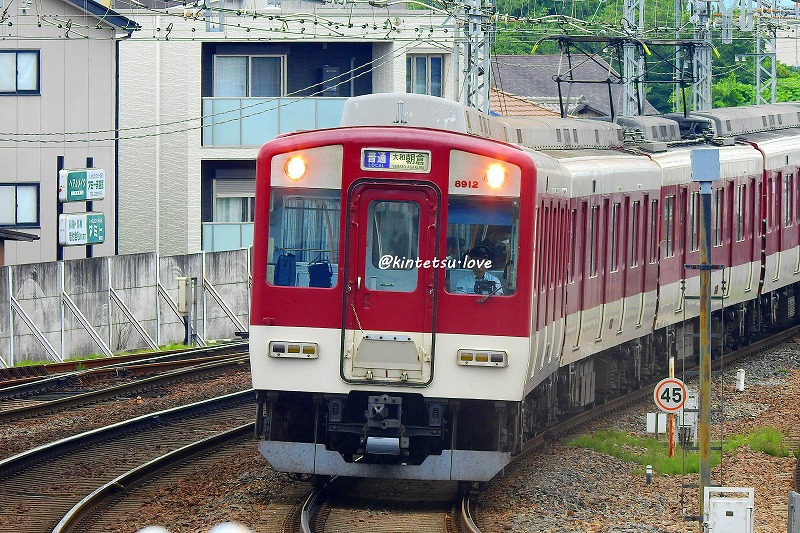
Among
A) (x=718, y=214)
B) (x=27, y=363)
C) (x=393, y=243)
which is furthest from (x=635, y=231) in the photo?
→ (x=27, y=363)

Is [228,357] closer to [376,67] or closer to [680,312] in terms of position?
[680,312]

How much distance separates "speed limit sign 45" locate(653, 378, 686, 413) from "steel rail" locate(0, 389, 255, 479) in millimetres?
4894

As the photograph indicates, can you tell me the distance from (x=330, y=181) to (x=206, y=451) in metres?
3.65

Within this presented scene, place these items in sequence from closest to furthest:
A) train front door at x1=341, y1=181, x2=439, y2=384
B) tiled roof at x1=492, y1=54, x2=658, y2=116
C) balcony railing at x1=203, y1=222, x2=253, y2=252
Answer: train front door at x1=341, y1=181, x2=439, y2=384, balcony railing at x1=203, y1=222, x2=253, y2=252, tiled roof at x1=492, y1=54, x2=658, y2=116

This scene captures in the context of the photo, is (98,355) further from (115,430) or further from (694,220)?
(694,220)

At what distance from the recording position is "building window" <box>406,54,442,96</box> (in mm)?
34781

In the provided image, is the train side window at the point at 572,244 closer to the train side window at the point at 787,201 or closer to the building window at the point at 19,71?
the train side window at the point at 787,201

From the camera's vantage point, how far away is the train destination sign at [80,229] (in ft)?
80.8

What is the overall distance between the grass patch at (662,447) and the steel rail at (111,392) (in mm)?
5415

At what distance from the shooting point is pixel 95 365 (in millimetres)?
20609

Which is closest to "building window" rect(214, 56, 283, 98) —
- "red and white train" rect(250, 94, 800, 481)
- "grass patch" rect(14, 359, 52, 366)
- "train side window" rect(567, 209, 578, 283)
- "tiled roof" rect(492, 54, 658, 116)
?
"grass patch" rect(14, 359, 52, 366)

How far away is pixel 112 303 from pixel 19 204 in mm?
5779

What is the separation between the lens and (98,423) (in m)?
15.3

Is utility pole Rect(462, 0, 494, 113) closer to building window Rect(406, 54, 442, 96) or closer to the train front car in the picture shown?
building window Rect(406, 54, 442, 96)
